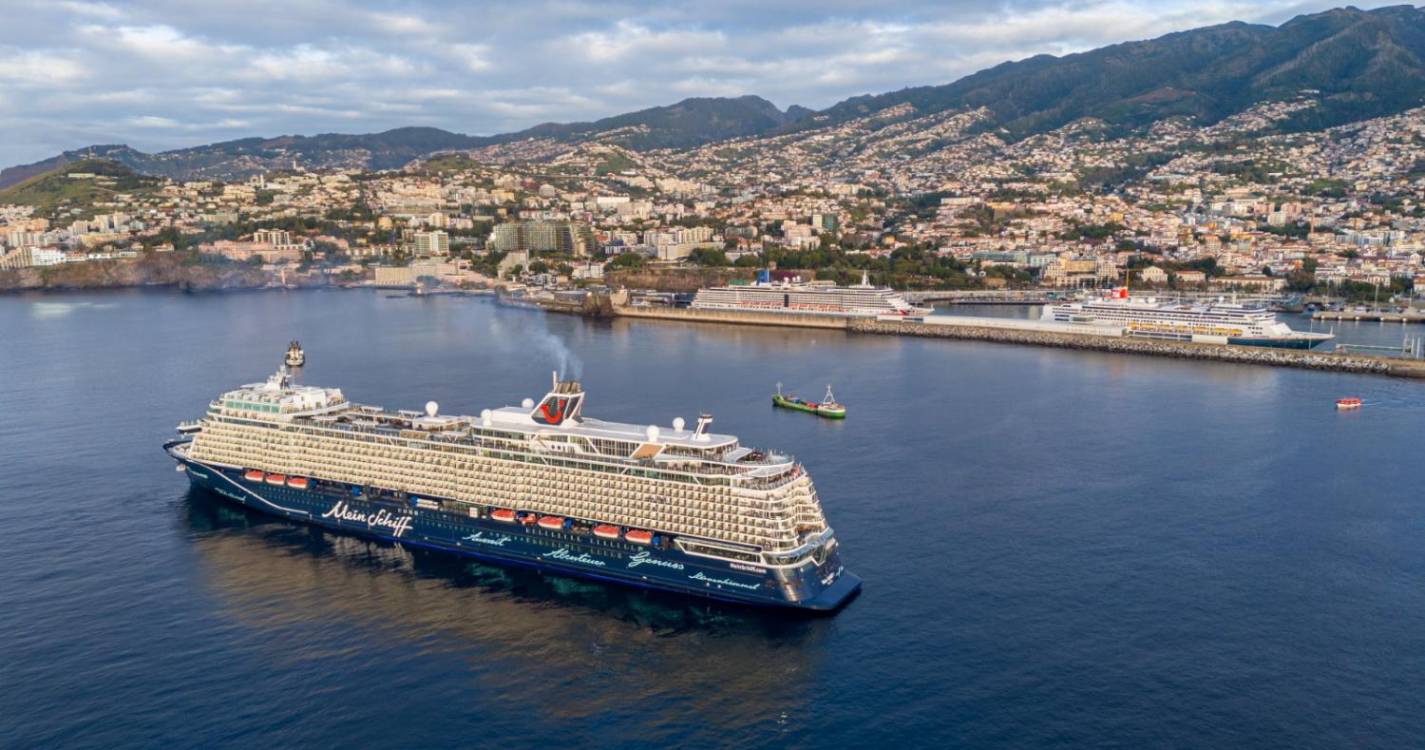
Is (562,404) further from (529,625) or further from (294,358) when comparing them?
(294,358)

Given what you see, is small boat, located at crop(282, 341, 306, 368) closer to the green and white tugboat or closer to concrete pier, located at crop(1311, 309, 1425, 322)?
the green and white tugboat

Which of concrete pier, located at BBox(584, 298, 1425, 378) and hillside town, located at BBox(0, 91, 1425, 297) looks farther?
hillside town, located at BBox(0, 91, 1425, 297)

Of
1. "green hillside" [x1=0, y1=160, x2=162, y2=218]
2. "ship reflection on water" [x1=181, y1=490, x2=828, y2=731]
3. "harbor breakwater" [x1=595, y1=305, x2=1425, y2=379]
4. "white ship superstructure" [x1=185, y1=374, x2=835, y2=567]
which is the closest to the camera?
"ship reflection on water" [x1=181, y1=490, x2=828, y2=731]

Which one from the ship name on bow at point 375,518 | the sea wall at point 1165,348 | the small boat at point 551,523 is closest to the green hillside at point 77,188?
the sea wall at point 1165,348

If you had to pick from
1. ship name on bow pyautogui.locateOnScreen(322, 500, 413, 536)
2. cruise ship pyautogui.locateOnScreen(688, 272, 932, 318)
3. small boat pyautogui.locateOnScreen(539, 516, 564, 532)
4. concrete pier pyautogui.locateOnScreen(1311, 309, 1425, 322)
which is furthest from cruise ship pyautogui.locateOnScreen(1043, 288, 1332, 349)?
ship name on bow pyautogui.locateOnScreen(322, 500, 413, 536)

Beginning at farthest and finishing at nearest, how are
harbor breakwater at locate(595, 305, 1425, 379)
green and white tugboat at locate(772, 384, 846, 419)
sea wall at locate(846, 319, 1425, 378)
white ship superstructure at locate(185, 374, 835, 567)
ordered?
harbor breakwater at locate(595, 305, 1425, 379), sea wall at locate(846, 319, 1425, 378), green and white tugboat at locate(772, 384, 846, 419), white ship superstructure at locate(185, 374, 835, 567)

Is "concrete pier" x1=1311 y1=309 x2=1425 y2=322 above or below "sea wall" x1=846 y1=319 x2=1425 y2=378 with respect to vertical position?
above

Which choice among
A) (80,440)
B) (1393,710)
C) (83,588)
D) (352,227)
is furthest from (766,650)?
(352,227)

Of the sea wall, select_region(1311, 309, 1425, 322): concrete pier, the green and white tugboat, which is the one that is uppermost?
select_region(1311, 309, 1425, 322): concrete pier
